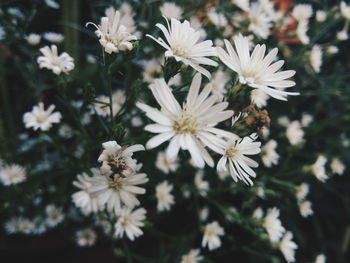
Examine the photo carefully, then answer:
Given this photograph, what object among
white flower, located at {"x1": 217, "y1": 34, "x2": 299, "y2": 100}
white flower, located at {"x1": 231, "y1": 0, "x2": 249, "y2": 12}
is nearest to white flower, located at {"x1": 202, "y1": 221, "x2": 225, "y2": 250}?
white flower, located at {"x1": 217, "y1": 34, "x2": 299, "y2": 100}

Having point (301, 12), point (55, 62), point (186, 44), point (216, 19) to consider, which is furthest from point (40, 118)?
point (301, 12)

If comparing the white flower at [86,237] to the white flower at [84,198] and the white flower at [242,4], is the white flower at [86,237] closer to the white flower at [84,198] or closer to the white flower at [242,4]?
→ the white flower at [84,198]

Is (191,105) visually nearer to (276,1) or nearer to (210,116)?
(210,116)

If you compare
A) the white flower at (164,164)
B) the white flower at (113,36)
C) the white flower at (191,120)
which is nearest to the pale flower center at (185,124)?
the white flower at (191,120)

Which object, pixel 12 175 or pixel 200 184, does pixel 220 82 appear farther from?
pixel 12 175

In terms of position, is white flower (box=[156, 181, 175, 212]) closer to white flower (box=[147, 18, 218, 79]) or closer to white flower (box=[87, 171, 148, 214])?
white flower (box=[87, 171, 148, 214])

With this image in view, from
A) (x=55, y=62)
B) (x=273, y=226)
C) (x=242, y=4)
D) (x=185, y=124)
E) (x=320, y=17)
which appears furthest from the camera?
(x=320, y=17)
